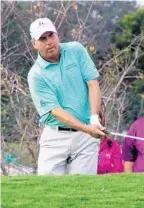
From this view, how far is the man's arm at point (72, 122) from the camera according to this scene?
224 inches

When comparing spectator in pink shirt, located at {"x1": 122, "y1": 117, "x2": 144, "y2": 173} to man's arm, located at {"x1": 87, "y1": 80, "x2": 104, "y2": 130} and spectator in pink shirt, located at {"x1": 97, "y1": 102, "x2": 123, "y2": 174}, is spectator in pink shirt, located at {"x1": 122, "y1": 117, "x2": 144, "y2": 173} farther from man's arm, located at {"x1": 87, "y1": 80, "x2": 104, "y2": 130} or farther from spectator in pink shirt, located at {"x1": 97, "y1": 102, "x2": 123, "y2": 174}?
man's arm, located at {"x1": 87, "y1": 80, "x2": 104, "y2": 130}

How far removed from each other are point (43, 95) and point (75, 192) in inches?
55.4

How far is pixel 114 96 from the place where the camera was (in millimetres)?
10406

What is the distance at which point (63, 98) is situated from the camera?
6012mm

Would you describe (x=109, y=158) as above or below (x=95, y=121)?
below

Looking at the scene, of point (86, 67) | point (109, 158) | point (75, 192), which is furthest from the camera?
point (109, 158)

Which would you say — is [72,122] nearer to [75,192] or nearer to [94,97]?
[94,97]

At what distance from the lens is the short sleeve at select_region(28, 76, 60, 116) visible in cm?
598

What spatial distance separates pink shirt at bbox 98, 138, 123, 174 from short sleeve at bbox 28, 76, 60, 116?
91 cm

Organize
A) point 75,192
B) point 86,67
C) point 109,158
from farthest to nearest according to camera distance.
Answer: point 109,158 < point 86,67 < point 75,192

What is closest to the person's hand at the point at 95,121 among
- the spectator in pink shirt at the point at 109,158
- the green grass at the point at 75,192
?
the green grass at the point at 75,192

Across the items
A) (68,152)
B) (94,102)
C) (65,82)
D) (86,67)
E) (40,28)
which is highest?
(40,28)

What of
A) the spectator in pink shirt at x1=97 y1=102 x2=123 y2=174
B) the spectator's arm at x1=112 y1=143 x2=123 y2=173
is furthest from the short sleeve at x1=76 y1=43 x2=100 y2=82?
the spectator's arm at x1=112 y1=143 x2=123 y2=173

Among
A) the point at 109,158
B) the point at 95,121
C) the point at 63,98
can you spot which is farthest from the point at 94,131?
the point at 109,158
